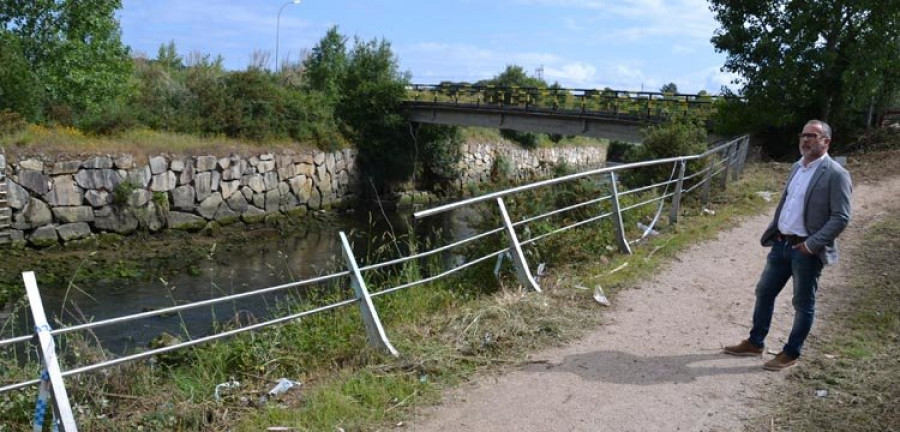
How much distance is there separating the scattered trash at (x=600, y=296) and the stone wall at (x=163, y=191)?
8222 millimetres

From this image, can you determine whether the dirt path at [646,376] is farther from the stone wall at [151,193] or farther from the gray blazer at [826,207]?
the stone wall at [151,193]

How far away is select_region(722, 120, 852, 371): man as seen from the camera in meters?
5.16

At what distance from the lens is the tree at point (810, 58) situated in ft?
73.2

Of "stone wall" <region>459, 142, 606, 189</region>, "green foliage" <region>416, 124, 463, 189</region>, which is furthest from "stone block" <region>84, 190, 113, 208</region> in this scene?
"stone wall" <region>459, 142, 606, 189</region>

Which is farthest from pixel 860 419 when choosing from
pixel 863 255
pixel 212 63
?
pixel 212 63

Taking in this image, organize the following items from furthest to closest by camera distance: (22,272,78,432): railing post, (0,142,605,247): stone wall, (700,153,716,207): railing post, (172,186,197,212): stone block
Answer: (172,186,197,212): stone block → (0,142,605,247): stone wall → (700,153,716,207): railing post → (22,272,78,432): railing post

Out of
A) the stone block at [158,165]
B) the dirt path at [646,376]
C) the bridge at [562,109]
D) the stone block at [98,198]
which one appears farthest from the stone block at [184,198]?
the dirt path at [646,376]

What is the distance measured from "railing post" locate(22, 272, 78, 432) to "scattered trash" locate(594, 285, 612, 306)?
4.73 metres

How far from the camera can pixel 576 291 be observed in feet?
24.0

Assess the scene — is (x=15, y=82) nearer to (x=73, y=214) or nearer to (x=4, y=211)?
(x=73, y=214)

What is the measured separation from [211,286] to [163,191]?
29.5ft

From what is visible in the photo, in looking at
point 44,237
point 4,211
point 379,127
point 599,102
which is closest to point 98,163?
point 44,237

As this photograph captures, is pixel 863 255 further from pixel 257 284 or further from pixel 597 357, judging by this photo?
pixel 257 284

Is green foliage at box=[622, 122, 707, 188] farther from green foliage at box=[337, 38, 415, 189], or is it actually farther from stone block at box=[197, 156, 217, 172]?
green foliage at box=[337, 38, 415, 189]
